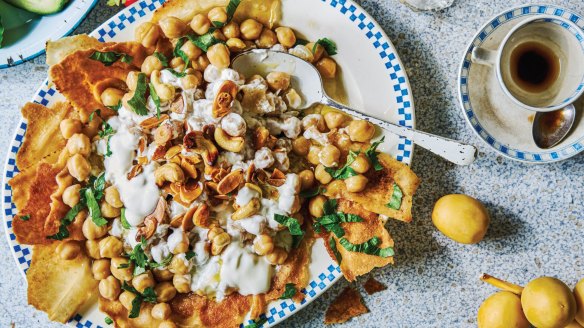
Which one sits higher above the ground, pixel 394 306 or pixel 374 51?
pixel 374 51

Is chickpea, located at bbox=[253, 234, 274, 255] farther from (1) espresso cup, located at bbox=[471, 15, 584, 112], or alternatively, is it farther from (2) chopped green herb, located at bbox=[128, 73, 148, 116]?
(1) espresso cup, located at bbox=[471, 15, 584, 112]

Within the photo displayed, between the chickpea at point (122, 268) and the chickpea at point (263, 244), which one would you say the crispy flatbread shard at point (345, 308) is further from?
the chickpea at point (122, 268)

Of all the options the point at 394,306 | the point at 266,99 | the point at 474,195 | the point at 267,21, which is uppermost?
the point at 267,21

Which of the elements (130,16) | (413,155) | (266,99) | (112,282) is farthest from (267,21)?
(112,282)

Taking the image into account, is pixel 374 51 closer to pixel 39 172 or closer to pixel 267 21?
pixel 267 21

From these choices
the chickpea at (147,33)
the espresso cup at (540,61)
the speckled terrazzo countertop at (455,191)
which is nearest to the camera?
the espresso cup at (540,61)

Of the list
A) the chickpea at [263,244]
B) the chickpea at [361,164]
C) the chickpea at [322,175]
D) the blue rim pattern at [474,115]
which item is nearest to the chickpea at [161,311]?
the chickpea at [263,244]
